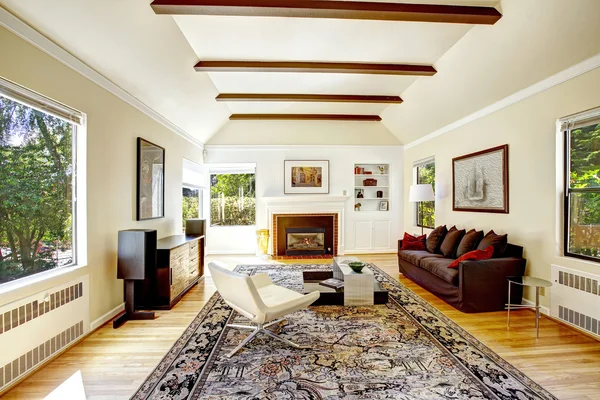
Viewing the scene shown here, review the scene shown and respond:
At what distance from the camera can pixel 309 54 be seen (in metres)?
3.69

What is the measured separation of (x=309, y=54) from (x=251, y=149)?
3.60m

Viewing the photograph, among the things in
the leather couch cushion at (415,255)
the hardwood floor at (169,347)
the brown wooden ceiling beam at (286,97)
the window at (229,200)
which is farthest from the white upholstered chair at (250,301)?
the window at (229,200)

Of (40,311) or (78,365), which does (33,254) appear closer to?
(40,311)

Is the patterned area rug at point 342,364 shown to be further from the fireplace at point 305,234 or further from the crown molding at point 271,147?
the crown molding at point 271,147

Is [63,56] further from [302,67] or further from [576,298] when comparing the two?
[576,298]

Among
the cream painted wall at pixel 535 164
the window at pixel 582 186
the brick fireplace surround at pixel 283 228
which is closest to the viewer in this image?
the window at pixel 582 186

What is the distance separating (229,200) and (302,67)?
13.5ft

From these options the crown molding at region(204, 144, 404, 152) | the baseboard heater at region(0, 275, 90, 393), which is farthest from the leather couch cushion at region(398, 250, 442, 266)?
the baseboard heater at region(0, 275, 90, 393)

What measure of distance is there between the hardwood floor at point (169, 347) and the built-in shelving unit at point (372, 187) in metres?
3.97

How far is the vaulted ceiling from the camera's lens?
254 centimetres

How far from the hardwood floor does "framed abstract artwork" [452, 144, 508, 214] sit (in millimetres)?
1561

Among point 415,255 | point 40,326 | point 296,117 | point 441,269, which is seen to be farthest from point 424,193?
point 40,326

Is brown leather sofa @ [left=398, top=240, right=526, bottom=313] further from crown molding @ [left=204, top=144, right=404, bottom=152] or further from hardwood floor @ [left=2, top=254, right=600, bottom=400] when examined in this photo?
crown molding @ [left=204, top=144, right=404, bottom=152]

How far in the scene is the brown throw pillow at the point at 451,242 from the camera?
445cm
